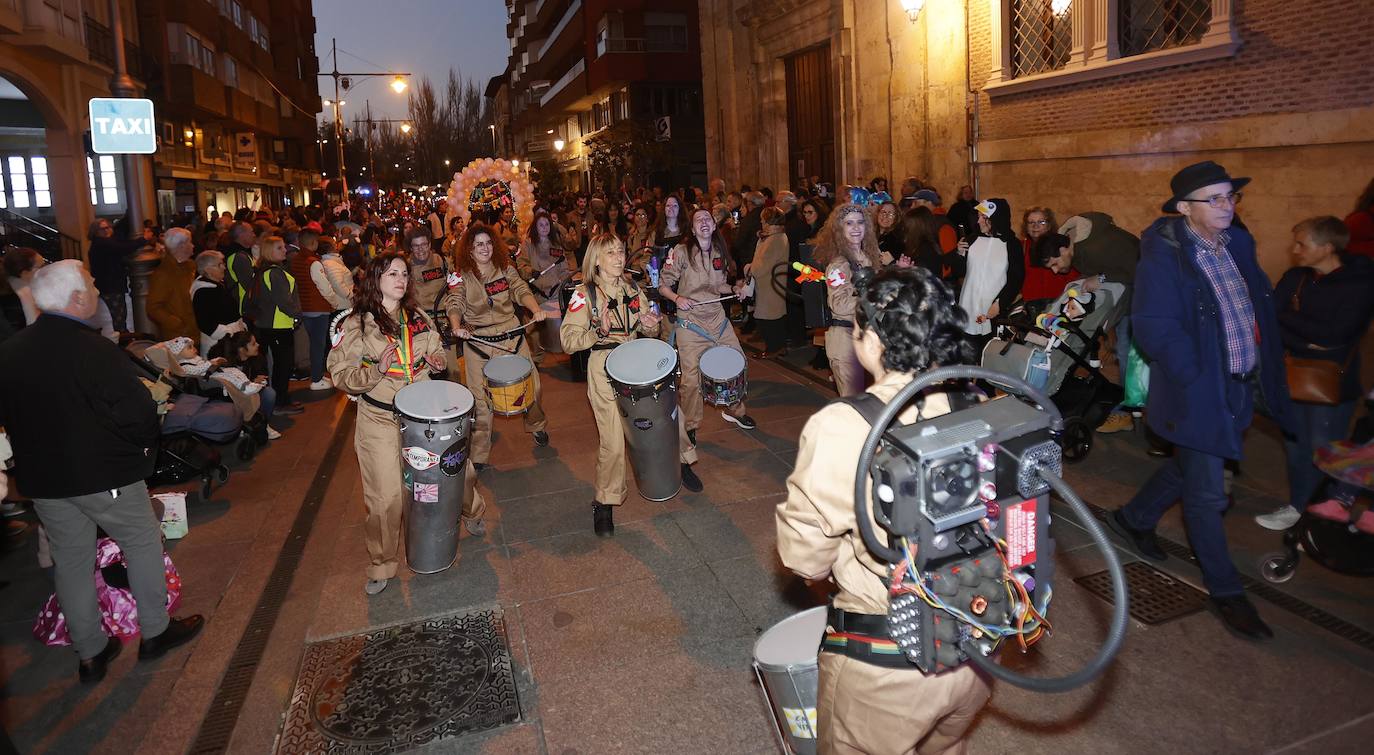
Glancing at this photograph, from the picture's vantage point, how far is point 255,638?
510cm

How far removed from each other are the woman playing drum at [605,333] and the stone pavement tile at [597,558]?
0.19 meters

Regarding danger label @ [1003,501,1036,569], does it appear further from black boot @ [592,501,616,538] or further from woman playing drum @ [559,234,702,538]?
black boot @ [592,501,616,538]

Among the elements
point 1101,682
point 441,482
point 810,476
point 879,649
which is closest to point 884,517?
point 810,476

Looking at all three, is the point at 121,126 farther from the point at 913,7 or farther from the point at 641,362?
the point at 913,7

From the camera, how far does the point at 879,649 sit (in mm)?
2365

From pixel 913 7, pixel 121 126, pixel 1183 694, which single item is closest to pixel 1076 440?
pixel 1183 694

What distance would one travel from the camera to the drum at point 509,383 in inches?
274

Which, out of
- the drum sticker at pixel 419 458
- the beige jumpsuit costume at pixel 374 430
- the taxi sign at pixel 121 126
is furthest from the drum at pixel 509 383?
the taxi sign at pixel 121 126

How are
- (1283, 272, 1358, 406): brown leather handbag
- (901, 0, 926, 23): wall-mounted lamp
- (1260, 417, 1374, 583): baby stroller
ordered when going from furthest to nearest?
(901, 0, 926, 23): wall-mounted lamp → (1283, 272, 1358, 406): brown leather handbag → (1260, 417, 1374, 583): baby stroller

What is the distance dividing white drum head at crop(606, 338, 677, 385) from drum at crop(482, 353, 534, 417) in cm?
128

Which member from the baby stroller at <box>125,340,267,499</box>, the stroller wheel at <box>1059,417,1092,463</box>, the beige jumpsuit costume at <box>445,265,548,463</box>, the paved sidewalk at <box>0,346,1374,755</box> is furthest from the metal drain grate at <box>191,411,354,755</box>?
the stroller wheel at <box>1059,417,1092,463</box>

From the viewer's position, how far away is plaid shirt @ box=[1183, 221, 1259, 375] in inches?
170

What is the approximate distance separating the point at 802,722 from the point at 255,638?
144 inches

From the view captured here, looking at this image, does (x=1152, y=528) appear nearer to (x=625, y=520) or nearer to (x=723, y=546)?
(x=723, y=546)
